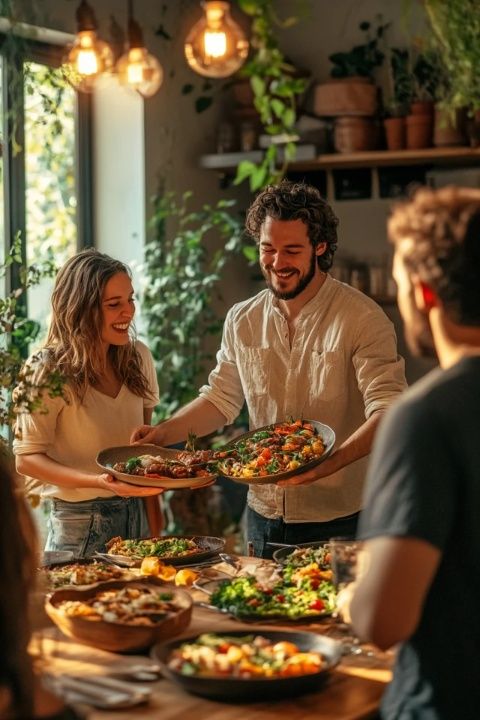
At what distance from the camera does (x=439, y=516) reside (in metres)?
1.63

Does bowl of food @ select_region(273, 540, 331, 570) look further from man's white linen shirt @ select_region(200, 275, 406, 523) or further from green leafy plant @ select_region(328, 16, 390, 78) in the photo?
green leafy plant @ select_region(328, 16, 390, 78)

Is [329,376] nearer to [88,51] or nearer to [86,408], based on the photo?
[86,408]

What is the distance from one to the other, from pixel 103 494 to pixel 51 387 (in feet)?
2.83

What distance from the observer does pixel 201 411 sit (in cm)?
375

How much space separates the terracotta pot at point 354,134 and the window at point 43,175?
1.16 meters

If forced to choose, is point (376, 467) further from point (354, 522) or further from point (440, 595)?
point (354, 522)

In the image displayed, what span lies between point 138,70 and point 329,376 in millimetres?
1040

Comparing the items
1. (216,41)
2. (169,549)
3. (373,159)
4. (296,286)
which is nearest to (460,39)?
(216,41)

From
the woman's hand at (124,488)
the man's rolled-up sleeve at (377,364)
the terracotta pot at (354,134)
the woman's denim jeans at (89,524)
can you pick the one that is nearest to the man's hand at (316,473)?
the man's rolled-up sleeve at (377,364)

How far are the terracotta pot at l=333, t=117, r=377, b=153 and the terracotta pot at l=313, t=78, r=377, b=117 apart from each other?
0.12 ft

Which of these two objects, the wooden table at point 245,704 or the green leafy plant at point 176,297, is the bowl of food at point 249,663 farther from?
the green leafy plant at point 176,297

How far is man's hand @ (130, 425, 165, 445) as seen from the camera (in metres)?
3.44

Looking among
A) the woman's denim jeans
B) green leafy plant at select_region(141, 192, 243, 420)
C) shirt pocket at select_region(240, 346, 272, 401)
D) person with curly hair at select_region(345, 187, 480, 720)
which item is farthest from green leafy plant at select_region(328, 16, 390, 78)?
person with curly hair at select_region(345, 187, 480, 720)

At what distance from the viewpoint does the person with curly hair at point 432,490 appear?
162cm
